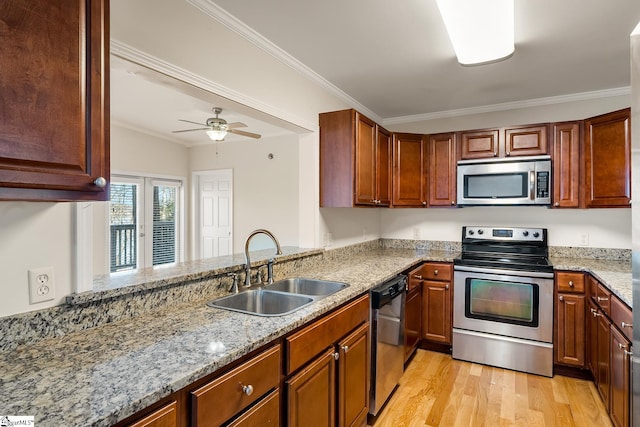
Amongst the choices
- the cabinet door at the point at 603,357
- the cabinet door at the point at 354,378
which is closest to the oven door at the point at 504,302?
the cabinet door at the point at 603,357

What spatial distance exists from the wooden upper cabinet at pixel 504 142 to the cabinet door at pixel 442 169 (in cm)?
11

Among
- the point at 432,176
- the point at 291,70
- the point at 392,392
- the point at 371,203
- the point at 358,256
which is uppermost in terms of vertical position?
→ the point at 291,70

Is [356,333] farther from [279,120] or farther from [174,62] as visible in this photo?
[174,62]

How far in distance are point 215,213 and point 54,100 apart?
4992 millimetres

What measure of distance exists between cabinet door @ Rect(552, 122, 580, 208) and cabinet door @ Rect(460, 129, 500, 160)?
0.47 m

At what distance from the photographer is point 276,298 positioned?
79.5 inches

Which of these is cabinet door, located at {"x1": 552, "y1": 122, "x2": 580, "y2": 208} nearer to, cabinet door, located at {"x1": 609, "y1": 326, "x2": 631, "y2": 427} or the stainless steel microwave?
the stainless steel microwave

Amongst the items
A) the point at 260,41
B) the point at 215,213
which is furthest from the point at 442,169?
the point at 215,213

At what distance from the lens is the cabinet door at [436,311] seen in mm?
3219

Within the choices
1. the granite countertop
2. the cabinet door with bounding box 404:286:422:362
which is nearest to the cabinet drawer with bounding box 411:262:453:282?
the cabinet door with bounding box 404:286:422:362

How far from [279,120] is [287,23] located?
62 cm

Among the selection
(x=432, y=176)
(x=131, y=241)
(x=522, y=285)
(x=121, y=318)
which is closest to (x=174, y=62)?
(x=121, y=318)

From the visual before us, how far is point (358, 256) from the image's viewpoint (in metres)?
3.49

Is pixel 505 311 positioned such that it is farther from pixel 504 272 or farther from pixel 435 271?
pixel 435 271
